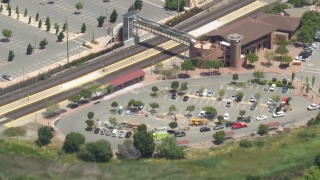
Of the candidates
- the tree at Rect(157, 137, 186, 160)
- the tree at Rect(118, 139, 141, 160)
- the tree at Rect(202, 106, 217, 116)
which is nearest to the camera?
the tree at Rect(157, 137, 186, 160)

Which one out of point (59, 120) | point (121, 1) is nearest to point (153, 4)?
point (121, 1)

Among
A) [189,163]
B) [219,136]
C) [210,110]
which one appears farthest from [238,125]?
[189,163]

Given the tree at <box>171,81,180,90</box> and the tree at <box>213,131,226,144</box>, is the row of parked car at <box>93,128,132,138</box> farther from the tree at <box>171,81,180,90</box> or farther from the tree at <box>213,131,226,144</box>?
the tree at <box>171,81,180,90</box>

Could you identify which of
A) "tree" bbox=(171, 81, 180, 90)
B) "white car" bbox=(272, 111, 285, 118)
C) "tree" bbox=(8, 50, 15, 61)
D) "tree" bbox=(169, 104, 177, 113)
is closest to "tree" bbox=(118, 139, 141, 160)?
"tree" bbox=(169, 104, 177, 113)

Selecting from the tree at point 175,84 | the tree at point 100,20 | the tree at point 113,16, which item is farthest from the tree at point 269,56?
the tree at point 100,20

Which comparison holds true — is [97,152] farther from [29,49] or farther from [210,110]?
[29,49]

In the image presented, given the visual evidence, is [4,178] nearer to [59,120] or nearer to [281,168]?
[59,120]
